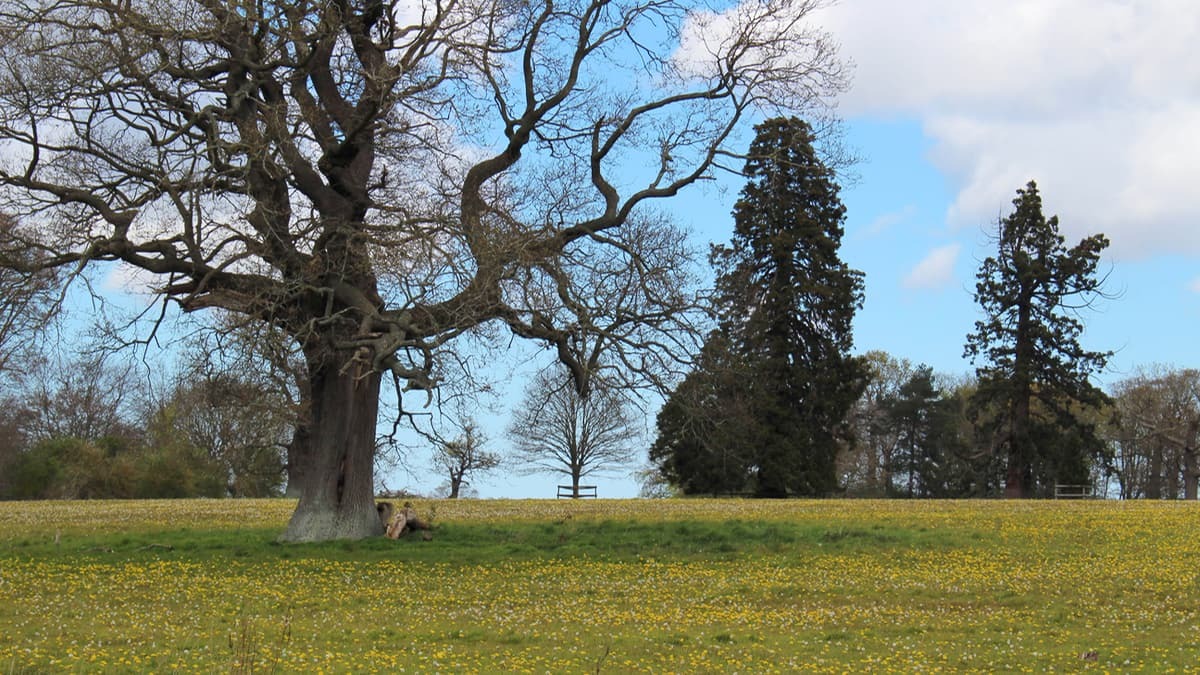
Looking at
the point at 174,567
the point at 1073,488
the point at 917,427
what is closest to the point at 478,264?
the point at 174,567

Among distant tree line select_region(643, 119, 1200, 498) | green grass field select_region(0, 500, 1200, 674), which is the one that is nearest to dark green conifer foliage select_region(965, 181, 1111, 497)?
distant tree line select_region(643, 119, 1200, 498)

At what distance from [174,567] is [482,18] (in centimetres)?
1269

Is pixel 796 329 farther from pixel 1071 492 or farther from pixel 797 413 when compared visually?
pixel 1071 492

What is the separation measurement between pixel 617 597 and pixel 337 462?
30.7 ft

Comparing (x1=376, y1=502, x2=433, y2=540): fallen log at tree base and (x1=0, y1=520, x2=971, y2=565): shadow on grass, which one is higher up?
(x1=376, y1=502, x2=433, y2=540): fallen log at tree base

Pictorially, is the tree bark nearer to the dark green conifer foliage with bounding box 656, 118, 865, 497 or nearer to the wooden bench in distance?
the dark green conifer foliage with bounding box 656, 118, 865, 497

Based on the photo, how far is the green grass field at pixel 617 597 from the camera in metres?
12.3

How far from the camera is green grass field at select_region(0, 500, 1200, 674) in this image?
1234 centimetres

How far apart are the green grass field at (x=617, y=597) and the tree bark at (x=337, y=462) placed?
36.0 inches

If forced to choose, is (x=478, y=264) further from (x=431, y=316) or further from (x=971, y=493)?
(x=971, y=493)

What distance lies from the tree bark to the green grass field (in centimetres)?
92

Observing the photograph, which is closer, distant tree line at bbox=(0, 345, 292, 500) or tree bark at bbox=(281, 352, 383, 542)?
tree bark at bbox=(281, 352, 383, 542)

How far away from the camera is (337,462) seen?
2461cm

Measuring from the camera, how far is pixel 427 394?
66.7 feet
